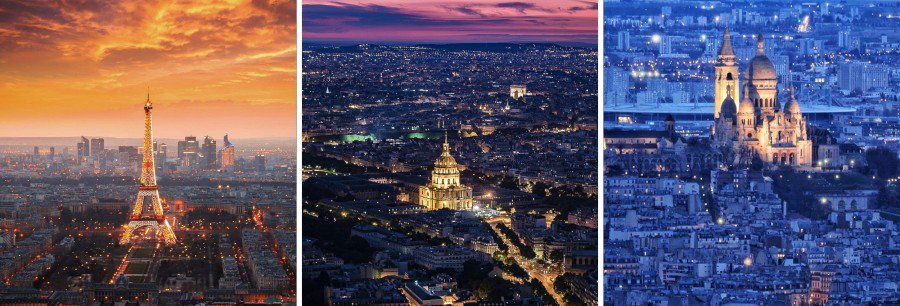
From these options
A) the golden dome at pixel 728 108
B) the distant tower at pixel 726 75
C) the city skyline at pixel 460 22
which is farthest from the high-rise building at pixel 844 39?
the city skyline at pixel 460 22

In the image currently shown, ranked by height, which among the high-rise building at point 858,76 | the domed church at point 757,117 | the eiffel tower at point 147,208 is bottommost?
the eiffel tower at point 147,208

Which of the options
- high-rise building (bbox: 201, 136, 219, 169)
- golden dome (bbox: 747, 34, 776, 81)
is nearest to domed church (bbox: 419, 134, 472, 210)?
high-rise building (bbox: 201, 136, 219, 169)

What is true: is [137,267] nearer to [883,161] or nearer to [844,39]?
[844,39]

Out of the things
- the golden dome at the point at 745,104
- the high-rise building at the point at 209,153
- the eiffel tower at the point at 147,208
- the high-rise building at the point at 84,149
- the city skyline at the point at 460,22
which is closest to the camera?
the high-rise building at the point at 84,149

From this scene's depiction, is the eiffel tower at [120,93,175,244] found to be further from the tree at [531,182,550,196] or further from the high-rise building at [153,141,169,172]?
the tree at [531,182,550,196]

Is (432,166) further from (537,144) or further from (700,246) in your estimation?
(700,246)

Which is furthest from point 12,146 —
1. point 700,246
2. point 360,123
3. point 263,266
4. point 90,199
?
point 700,246

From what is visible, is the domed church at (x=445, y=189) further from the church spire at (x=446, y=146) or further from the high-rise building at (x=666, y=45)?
the high-rise building at (x=666, y=45)
